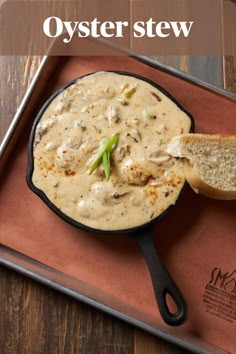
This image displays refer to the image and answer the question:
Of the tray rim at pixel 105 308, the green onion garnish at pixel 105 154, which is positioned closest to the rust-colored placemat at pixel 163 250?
the tray rim at pixel 105 308

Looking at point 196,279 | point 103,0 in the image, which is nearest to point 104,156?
point 196,279

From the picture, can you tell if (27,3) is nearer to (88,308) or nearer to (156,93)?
(156,93)

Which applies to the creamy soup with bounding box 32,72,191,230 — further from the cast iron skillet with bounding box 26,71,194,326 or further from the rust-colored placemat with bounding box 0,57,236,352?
the rust-colored placemat with bounding box 0,57,236,352

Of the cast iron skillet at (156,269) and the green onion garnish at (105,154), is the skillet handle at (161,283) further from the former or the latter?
the green onion garnish at (105,154)

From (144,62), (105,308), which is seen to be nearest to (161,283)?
(105,308)

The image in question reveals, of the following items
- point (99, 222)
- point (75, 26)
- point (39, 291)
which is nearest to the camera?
point (99, 222)
